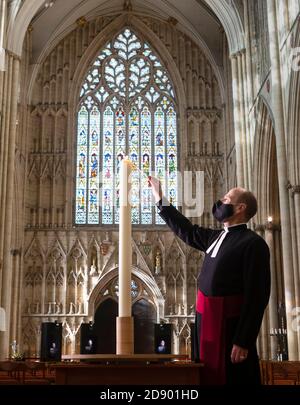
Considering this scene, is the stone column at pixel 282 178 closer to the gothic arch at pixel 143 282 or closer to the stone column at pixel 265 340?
the stone column at pixel 265 340

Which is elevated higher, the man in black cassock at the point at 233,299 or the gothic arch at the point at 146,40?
the gothic arch at the point at 146,40

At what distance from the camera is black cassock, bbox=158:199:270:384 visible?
9.57 ft

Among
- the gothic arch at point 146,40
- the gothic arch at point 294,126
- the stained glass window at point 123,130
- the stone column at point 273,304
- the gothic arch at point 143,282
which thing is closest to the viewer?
the gothic arch at point 294,126

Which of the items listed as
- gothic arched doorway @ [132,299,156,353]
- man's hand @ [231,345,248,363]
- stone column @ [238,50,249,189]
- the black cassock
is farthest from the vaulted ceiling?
man's hand @ [231,345,248,363]

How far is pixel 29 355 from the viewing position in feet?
67.2

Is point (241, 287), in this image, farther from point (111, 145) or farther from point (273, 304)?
point (111, 145)

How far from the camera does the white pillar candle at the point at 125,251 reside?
5.11 m

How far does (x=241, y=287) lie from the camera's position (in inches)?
123

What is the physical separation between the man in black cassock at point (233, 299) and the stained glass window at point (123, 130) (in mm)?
18875

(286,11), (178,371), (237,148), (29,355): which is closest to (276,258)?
(237,148)

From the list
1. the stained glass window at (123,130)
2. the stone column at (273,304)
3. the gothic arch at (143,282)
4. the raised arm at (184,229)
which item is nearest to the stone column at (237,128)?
the stone column at (273,304)

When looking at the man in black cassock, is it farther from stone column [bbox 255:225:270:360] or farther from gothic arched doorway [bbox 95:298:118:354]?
gothic arched doorway [bbox 95:298:118:354]

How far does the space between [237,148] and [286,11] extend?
528 cm
